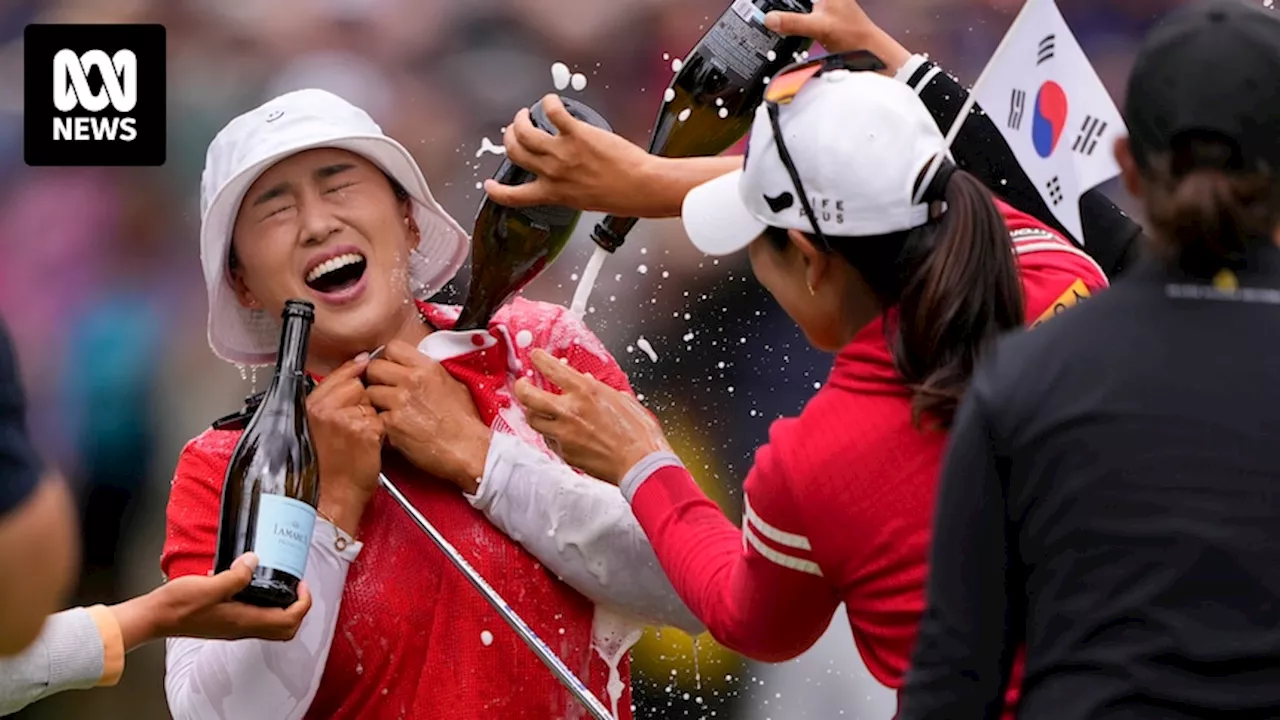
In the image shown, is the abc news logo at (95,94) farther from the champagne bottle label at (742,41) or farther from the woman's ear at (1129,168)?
the woman's ear at (1129,168)

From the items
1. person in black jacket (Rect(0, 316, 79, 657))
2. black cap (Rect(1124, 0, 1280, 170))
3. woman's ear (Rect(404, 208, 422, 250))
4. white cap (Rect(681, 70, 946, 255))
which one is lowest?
woman's ear (Rect(404, 208, 422, 250))

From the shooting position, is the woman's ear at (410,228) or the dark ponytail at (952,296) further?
the woman's ear at (410,228)

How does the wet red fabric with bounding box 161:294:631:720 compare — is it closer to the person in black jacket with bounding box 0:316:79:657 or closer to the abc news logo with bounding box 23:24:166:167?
the person in black jacket with bounding box 0:316:79:657

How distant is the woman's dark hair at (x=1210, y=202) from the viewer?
3.90 feet

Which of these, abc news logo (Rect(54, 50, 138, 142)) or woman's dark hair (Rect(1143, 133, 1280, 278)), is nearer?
woman's dark hair (Rect(1143, 133, 1280, 278))

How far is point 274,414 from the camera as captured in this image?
2018 millimetres

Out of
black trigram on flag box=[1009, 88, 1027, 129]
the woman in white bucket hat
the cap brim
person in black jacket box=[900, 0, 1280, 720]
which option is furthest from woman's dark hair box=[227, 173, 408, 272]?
person in black jacket box=[900, 0, 1280, 720]

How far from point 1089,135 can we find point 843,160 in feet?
0.91

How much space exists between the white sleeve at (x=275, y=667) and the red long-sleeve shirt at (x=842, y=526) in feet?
1.51

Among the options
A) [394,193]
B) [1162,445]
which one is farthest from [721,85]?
[1162,445]

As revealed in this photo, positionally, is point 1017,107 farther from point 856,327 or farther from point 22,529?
point 22,529

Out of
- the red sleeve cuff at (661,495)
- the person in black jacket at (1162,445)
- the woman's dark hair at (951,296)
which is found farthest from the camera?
the red sleeve cuff at (661,495)

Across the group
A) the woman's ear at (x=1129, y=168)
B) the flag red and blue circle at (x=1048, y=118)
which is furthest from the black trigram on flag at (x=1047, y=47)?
the woman's ear at (x=1129, y=168)

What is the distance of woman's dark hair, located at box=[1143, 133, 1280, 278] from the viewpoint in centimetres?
119
